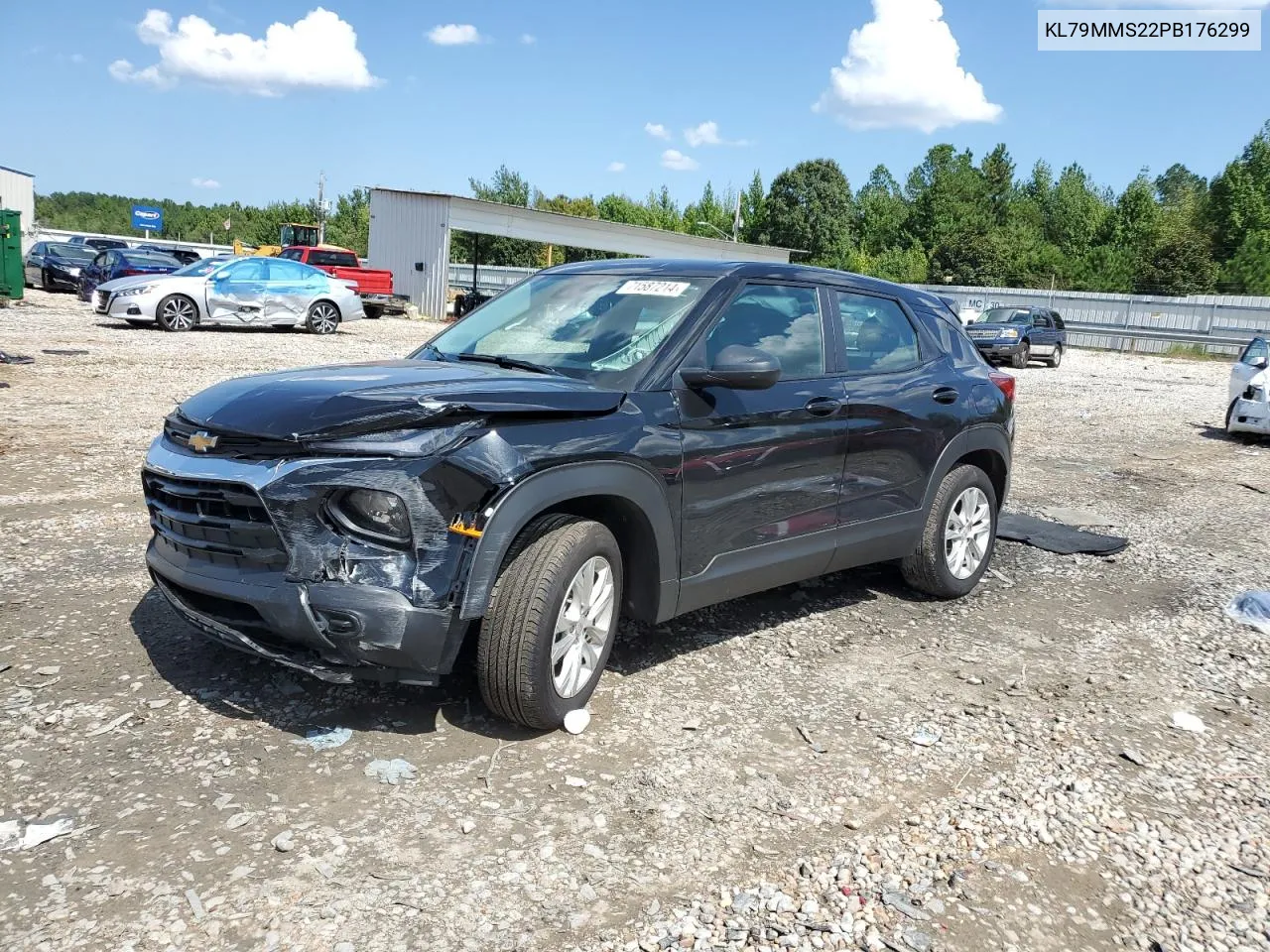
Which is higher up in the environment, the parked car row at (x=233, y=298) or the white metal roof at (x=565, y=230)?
the white metal roof at (x=565, y=230)

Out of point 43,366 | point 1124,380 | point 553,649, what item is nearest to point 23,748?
point 553,649

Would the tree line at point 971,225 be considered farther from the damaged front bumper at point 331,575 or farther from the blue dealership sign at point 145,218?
the damaged front bumper at point 331,575

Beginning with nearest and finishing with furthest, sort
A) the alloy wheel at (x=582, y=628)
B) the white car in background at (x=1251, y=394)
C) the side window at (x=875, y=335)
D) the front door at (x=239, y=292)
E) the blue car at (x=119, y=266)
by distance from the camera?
the alloy wheel at (x=582, y=628) < the side window at (x=875, y=335) < the white car in background at (x=1251, y=394) < the front door at (x=239, y=292) < the blue car at (x=119, y=266)

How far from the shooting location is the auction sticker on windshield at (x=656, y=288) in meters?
4.36

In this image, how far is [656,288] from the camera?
14.5 ft

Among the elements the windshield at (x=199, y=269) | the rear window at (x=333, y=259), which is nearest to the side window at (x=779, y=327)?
the windshield at (x=199, y=269)

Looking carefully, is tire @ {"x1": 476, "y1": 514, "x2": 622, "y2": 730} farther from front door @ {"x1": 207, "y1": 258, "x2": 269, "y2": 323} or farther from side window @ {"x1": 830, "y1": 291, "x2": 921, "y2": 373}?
front door @ {"x1": 207, "y1": 258, "x2": 269, "y2": 323}

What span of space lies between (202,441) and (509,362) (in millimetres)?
1316

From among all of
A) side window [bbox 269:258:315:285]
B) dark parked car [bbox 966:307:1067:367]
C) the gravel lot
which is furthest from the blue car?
the gravel lot

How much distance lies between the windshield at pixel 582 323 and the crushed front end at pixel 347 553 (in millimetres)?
1025

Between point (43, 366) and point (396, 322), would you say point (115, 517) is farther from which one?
point (396, 322)

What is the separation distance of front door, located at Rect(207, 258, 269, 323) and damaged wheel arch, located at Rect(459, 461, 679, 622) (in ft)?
58.7

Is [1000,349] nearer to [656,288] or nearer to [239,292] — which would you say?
[239,292]

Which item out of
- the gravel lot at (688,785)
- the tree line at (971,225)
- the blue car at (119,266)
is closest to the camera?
the gravel lot at (688,785)
